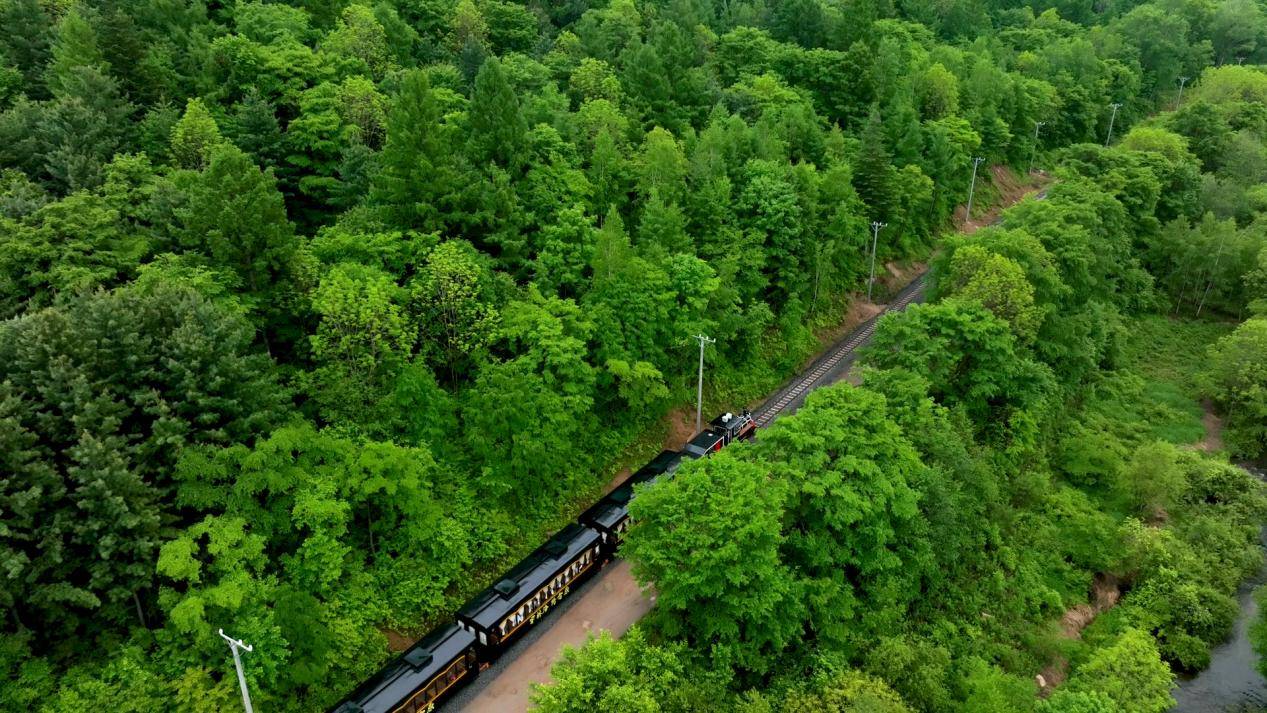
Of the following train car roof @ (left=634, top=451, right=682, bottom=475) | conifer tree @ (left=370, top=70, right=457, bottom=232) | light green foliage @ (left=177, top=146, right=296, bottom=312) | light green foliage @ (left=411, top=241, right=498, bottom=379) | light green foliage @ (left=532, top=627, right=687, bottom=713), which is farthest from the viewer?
train car roof @ (left=634, top=451, right=682, bottom=475)

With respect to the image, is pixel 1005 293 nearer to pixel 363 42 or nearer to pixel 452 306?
pixel 452 306

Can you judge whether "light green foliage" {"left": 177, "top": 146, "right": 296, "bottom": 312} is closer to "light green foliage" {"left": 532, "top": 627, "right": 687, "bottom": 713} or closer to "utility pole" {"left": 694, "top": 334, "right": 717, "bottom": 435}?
"light green foliage" {"left": 532, "top": 627, "right": 687, "bottom": 713}

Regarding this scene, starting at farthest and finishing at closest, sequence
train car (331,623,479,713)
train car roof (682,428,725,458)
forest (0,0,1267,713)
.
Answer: train car roof (682,428,725,458), train car (331,623,479,713), forest (0,0,1267,713)

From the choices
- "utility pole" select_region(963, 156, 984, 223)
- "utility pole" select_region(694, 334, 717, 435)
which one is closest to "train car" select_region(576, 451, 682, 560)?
"utility pole" select_region(694, 334, 717, 435)

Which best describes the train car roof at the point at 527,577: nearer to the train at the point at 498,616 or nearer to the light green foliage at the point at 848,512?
the train at the point at 498,616

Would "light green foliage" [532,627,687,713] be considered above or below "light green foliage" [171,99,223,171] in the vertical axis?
below

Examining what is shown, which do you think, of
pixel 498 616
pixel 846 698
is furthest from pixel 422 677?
pixel 846 698
